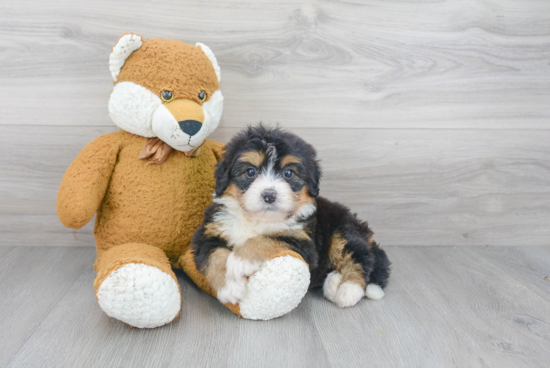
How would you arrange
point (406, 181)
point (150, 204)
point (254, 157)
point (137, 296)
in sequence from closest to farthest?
point (137, 296)
point (254, 157)
point (150, 204)
point (406, 181)

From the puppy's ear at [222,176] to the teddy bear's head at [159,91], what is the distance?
7.6 inches

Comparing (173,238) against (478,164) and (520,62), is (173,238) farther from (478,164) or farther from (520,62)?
(520,62)

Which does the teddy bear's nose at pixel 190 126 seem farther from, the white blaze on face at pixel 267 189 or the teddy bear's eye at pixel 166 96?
the white blaze on face at pixel 267 189

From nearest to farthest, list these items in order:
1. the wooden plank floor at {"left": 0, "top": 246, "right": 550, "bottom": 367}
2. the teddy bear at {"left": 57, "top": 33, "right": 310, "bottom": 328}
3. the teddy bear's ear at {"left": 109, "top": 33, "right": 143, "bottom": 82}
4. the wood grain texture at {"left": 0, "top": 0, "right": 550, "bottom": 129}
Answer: the wooden plank floor at {"left": 0, "top": 246, "right": 550, "bottom": 367}, the teddy bear at {"left": 57, "top": 33, "right": 310, "bottom": 328}, the teddy bear's ear at {"left": 109, "top": 33, "right": 143, "bottom": 82}, the wood grain texture at {"left": 0, "top": 0, "right": 550, "bottom": 129}

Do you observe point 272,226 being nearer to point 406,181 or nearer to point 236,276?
point 236,276

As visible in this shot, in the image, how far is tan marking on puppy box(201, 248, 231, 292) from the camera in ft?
4.50

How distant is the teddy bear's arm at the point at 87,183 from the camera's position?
4.89 ft

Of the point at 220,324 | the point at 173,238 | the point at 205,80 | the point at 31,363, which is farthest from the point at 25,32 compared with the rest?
the point at 220,324

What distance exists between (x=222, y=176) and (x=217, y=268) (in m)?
0.31

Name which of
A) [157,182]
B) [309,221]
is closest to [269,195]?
[309,221]

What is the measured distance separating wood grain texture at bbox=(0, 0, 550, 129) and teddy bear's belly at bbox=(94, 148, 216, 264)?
18.7 inches

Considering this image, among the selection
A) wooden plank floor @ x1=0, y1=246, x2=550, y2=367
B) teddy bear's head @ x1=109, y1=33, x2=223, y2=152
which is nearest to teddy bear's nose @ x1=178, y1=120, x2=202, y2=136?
teddy bear's head @ x1=109, y1=33, x2=223, y2=152

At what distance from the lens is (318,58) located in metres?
1.97

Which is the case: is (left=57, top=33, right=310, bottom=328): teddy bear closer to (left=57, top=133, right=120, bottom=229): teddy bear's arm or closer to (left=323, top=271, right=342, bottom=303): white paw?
(left=57, top=133, right=120, bottom=229): teddy bear's arm
